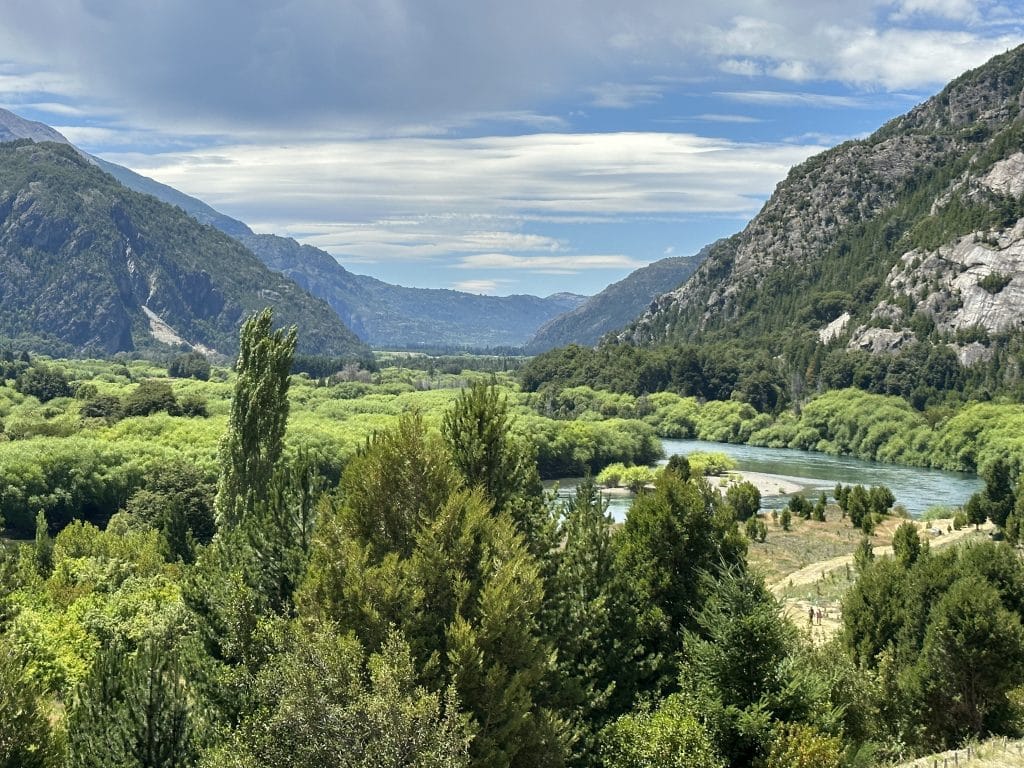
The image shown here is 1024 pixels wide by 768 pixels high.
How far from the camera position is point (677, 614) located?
29453mm

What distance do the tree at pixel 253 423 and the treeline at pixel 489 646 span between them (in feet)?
21.6

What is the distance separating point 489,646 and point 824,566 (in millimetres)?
48252

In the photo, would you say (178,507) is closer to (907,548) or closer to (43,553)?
(43,553)

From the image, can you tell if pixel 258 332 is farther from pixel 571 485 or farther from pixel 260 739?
pixel 571 485

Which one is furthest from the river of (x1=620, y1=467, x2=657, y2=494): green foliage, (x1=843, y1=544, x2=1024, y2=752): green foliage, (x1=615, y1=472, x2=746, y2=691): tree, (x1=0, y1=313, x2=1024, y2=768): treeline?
(x1=615, y1=472, x2=746, y2=691): tree

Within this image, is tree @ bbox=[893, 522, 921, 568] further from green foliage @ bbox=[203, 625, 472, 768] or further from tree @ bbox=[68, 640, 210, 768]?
tree @ bbox=[68, 640, 210, 768]

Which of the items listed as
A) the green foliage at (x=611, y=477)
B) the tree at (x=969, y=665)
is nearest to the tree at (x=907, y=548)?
the tree at (x=969, y=665)

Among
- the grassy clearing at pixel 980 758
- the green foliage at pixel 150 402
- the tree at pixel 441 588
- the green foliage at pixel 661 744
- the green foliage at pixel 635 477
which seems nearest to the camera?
the tree at pixel 441 588

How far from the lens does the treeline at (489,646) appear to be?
1873 centimetres

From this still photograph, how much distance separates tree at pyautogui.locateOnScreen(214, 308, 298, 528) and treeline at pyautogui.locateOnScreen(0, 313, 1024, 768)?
→ 6.59m

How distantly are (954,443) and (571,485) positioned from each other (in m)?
65.2

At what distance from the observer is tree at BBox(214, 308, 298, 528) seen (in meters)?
41.8

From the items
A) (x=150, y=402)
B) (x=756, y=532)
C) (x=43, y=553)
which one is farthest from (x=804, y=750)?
(x=150, y=402)

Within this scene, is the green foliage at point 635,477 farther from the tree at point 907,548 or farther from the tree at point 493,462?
the tree at point 493,462
